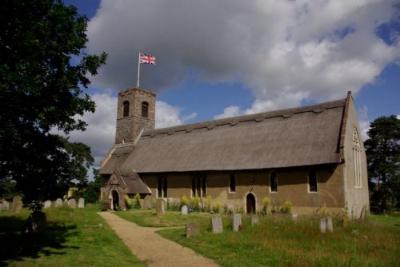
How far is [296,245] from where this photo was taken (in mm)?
13352

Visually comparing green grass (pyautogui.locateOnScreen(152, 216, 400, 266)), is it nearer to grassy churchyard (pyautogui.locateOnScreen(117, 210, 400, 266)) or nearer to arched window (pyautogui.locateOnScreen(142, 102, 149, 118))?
grassy churchyard (pyautogui.locateOnScreen(117, 210, 400, 266))

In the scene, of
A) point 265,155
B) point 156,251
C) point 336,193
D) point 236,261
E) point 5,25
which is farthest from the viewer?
point 265,155

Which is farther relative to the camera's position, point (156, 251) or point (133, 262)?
point (156, 251)

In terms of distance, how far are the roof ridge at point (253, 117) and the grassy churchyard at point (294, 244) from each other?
46.0 feet

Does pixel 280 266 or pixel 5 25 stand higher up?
pixel 5 25

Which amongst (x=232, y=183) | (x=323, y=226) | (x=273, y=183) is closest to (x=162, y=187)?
(x=232, y=183)

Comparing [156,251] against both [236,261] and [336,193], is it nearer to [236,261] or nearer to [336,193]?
[236,261]

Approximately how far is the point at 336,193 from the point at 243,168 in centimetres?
735

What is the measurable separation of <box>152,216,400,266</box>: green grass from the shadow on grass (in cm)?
461

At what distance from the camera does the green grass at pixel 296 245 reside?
11.0 m

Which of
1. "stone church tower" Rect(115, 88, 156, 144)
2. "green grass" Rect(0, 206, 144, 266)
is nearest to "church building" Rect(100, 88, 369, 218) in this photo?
"stone church tower" Rect(115, 88, 156, 144)

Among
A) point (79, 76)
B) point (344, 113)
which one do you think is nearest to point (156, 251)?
point (79, 76)

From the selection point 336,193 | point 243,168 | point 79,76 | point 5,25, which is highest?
point 5,25

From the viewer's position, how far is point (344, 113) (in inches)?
1088
